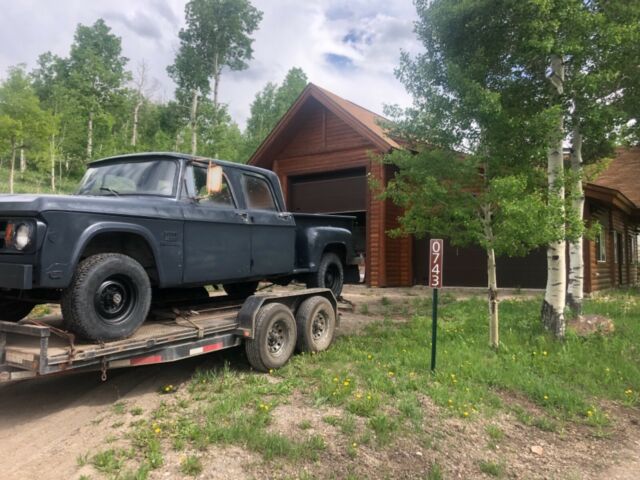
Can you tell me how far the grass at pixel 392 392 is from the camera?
3.92 metres

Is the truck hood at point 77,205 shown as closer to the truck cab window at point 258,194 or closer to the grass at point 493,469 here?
the truck cab window at point 258,194

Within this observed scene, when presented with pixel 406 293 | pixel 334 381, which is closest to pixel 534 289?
pixel 406 293

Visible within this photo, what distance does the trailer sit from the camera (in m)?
3.77

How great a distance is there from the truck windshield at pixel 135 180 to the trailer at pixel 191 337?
1333 mm

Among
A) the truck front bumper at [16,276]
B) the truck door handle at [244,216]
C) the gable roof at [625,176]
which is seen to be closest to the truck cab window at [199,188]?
the truck door handle at [244,216]

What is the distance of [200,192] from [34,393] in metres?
2.72

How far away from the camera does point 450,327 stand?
8297 millimetres

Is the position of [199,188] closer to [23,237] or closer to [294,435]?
[23,237]

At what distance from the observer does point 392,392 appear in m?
5.13

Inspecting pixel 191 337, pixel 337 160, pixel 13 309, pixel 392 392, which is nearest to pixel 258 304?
pixel 191 337

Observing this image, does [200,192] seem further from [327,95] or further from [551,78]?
[327,95]

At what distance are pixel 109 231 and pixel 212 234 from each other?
119 centimetres

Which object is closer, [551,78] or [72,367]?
[72,367]

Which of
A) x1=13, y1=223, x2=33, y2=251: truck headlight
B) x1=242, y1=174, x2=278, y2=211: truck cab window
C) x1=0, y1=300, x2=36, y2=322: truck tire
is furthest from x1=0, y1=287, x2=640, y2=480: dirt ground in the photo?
x1=242, y1=174, x2=278, y2=211: truck cab window
